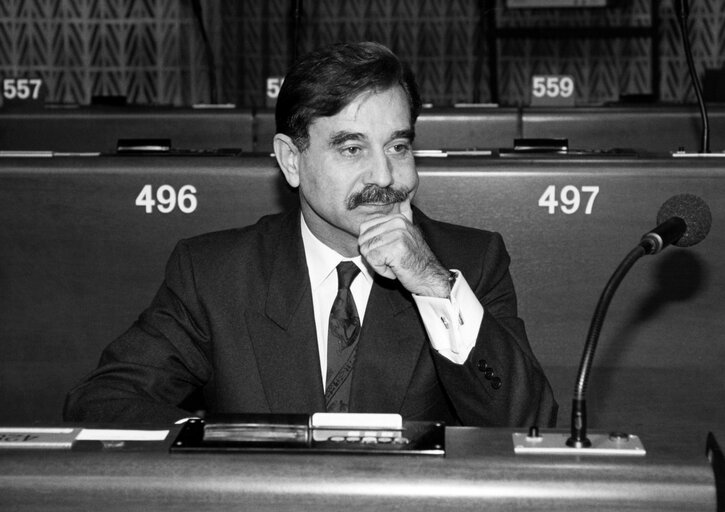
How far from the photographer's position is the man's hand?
1673 mm

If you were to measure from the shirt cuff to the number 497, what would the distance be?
63 cm

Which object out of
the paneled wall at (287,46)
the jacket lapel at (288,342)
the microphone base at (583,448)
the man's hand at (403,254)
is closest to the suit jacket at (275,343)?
the jacket lapel at (288,342)

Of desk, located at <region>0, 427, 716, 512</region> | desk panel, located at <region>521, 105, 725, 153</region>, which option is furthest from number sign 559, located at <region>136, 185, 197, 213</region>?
desk panel, located at <region>521, 105, 725, 153</region>

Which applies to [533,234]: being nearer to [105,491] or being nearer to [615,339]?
[615,339]

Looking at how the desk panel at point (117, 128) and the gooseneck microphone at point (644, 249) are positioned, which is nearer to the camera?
the gooseneck microphone at point (644, 249)

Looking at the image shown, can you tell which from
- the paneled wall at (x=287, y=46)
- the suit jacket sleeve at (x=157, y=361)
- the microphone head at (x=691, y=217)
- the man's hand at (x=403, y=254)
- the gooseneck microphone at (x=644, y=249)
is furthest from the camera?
the paneled wall at (x=287, y=46)

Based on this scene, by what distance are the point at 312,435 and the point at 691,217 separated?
1.98ft

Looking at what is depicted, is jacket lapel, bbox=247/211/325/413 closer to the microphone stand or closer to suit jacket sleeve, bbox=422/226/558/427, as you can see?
suit jacket sleeve, bbox=422/226/558/427

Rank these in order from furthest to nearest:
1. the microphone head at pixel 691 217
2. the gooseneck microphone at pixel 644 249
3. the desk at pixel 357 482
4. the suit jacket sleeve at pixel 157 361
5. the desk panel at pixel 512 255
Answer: the desk panel at pixel 512 255, the suit jacket sleeve at pixel 157 361, the microphone head at pixel 691 217, the gooseneck microphone at pixel 644 249, the desk at pixel 357 482

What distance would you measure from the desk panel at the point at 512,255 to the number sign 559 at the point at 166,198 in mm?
11

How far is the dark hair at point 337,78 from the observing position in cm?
188

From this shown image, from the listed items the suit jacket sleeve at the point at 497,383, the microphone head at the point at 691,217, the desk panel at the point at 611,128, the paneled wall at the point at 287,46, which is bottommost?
the suit jacket sleeve at the point at 497,383

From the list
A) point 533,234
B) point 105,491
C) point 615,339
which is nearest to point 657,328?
point 615,339

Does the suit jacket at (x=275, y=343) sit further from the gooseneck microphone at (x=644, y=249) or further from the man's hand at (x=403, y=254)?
the gooseneck microphone at (x=644, y=249)
